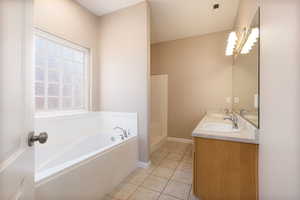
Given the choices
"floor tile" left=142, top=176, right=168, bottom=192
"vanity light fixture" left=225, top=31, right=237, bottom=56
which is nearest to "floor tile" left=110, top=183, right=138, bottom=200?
"floor tile" left=142, top=176, right=168, bottom=192

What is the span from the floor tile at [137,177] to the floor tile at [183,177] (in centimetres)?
43

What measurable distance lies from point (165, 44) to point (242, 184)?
132 inches

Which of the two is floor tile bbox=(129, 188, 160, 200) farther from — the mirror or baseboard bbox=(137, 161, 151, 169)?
the mirror

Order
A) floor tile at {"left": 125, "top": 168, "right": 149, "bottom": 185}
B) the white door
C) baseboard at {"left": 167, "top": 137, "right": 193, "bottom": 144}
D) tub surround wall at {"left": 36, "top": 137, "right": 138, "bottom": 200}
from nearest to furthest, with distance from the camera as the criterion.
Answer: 1. the white door
2. tub surround wall at {"left": 36, "top": 137, "right": 138, "bottom": 200}
3. floor tile at {"left": 125, "top": 168, "right": 149, "bottom": 185}
4. baseboard at {"left": 167, "top": 137, "right": 193, "bottom": 144}

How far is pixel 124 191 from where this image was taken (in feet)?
5.11

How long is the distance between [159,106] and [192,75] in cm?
121

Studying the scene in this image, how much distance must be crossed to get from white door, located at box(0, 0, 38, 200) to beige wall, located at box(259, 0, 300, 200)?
3.87ft

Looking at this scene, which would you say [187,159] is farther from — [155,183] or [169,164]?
[155,183]

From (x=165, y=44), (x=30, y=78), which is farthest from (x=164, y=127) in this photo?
(x=30, y=78)

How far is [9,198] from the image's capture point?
0.48 meters

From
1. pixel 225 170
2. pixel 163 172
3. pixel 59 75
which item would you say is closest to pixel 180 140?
pixel 163 172

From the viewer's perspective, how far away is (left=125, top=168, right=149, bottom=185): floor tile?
175cm

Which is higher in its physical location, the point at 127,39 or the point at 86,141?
the point at 127,39

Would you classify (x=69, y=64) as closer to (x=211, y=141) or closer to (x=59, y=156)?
(x=59, y=156)
